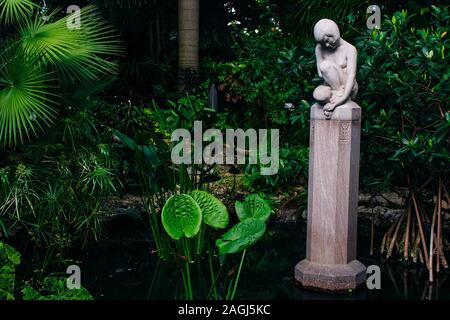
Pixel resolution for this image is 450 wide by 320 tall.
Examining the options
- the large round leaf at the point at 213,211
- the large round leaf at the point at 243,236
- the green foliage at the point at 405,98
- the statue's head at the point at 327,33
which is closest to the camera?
the large round leaf at the point at 243,236

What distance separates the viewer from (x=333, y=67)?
4.56 m

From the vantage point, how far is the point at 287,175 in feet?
24.3

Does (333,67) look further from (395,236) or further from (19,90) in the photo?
(19,90)

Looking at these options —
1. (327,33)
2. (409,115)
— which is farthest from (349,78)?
(409,115)

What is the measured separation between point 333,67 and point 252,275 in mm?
1908

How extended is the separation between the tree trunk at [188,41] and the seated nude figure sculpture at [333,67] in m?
4.26

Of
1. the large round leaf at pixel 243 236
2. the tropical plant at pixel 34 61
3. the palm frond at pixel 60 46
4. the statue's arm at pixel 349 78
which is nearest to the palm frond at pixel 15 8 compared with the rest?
the tropical plant at pixel 34 61

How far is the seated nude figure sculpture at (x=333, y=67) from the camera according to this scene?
Result: 448 centimetres

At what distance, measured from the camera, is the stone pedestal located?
4562 millimetres

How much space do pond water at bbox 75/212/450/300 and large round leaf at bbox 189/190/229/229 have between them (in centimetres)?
87

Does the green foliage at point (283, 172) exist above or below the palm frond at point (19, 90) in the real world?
below

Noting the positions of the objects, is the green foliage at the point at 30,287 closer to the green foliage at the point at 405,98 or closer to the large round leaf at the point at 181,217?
the large round leaf at the point at 181,217

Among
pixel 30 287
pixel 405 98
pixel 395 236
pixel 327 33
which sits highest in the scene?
pixel 327 33
